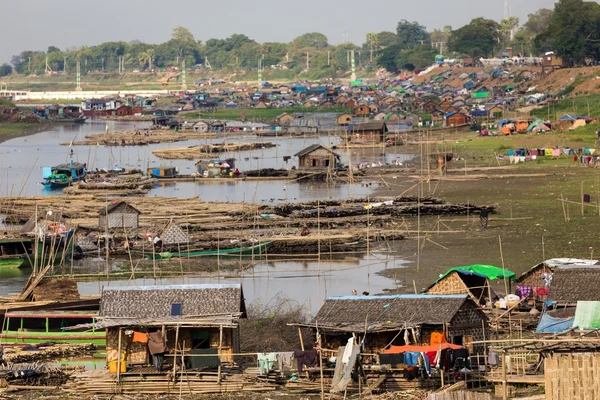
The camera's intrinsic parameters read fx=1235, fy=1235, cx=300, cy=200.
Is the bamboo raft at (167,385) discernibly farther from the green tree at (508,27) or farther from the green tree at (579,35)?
the green tree at (508,27)

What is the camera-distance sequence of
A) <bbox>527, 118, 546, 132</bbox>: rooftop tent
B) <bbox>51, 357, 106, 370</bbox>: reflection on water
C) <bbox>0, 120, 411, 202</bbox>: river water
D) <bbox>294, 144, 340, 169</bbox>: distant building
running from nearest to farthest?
<bbox>51, 357, 106, 370</bbox>: reflection on water, <bbox>0, 120, 411, 202</bbox>: river water, <bbox>294, 144, 340, 169</bbox>: distant building, <bbox>527, 118, 546, 132</bbox>: rooftop tent

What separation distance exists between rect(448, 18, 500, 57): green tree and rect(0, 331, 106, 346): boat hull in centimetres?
12007

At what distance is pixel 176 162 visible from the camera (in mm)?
61219

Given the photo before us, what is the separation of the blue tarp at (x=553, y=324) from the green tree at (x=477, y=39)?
12102cm

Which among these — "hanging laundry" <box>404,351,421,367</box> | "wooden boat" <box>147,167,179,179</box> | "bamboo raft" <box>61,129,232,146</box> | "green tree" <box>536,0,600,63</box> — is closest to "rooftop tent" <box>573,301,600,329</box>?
"hanging laundry" <box>404,351,421,367</box>

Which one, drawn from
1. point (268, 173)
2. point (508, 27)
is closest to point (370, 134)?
point (268, 173)

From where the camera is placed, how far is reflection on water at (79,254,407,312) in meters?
25.3

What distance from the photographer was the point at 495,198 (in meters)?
38.7

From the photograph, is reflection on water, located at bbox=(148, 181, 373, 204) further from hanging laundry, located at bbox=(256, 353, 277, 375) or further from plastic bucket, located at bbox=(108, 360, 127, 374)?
plastic bucket, located at bbox=(108, 360, 127, 374)

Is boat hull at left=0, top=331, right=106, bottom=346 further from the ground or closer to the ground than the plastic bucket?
closer to the ground

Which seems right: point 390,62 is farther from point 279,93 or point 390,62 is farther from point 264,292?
point 264,292

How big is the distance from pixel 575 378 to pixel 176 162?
48611 mm

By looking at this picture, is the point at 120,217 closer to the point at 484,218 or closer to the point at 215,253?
the point at 215,253

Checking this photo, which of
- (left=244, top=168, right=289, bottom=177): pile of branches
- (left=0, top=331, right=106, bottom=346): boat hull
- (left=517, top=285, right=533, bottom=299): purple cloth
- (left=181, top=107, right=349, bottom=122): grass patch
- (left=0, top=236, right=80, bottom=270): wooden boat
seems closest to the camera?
(left=0, top=331, right=106, bottom=346): boat hull
